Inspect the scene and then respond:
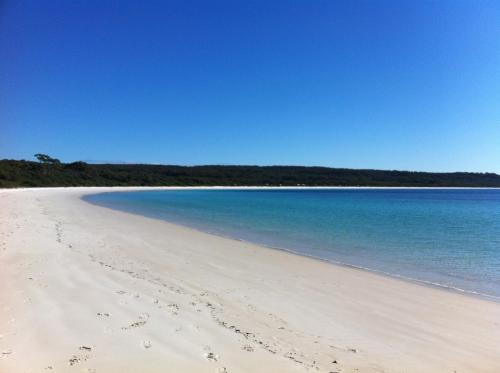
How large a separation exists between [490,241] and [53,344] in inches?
635

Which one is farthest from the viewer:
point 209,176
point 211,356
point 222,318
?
point 209,176

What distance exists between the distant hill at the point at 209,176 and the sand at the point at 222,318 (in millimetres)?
50315

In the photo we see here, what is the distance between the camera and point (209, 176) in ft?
388

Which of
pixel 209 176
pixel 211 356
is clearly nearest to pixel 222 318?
pixel 211 356

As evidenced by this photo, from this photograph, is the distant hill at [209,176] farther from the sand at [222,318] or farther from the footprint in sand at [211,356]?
the footprint in sand at [211,356]

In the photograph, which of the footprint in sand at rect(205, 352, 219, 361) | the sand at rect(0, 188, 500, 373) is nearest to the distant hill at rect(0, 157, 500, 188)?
the sand at rect(0, 188, 500, 373)

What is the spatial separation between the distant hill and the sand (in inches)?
1981

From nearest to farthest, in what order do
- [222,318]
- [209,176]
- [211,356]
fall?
[211,356], [222,318], [209,176]

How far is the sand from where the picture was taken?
163 inches

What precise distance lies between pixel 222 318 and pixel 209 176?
113265mm

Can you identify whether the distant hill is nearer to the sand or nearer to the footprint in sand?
the sand

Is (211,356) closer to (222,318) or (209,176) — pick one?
(222,318)

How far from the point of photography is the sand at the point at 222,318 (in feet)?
13.6

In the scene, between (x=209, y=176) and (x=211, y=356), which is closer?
(x=211, y=356)
